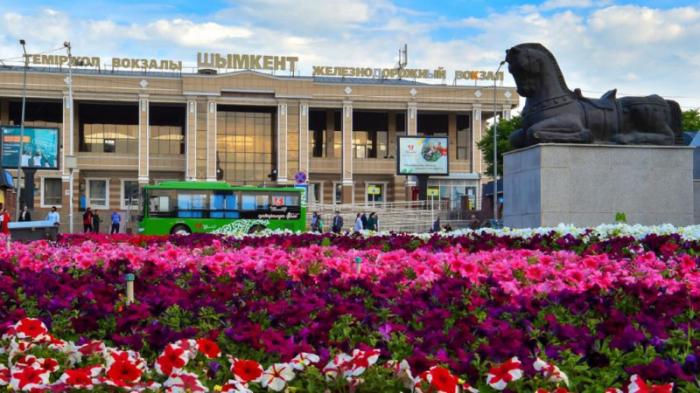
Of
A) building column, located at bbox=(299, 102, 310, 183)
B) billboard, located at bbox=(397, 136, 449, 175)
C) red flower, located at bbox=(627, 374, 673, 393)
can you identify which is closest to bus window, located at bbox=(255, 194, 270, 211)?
billboard, located at bbox=(397, 136, 449, 175)

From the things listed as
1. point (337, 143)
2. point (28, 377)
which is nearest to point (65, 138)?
point (337, 143)

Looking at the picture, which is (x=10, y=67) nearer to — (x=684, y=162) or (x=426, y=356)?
(x=684, y=162)

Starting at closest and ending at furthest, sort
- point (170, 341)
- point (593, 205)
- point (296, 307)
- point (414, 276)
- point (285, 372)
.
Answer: point (285, 372), point (170, 341), point (296, 307), point (414, 276), point (593, 205)

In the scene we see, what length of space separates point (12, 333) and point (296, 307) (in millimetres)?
1704

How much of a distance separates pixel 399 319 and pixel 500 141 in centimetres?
6309

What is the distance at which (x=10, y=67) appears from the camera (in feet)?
233

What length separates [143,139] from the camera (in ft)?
235

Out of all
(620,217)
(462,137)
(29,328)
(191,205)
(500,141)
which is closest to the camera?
(29,328)

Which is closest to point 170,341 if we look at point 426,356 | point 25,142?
point 426,356

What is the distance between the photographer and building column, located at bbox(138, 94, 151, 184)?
70.6 m

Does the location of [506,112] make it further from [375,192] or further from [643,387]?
[643,387]

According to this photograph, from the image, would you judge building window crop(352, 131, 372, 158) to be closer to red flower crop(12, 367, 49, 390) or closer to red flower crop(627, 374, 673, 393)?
red flower crop(12, 367, 49, 390)

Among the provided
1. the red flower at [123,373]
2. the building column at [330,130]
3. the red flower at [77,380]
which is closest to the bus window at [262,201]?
the building column at [330,130]

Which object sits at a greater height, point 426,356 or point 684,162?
point 684,162
